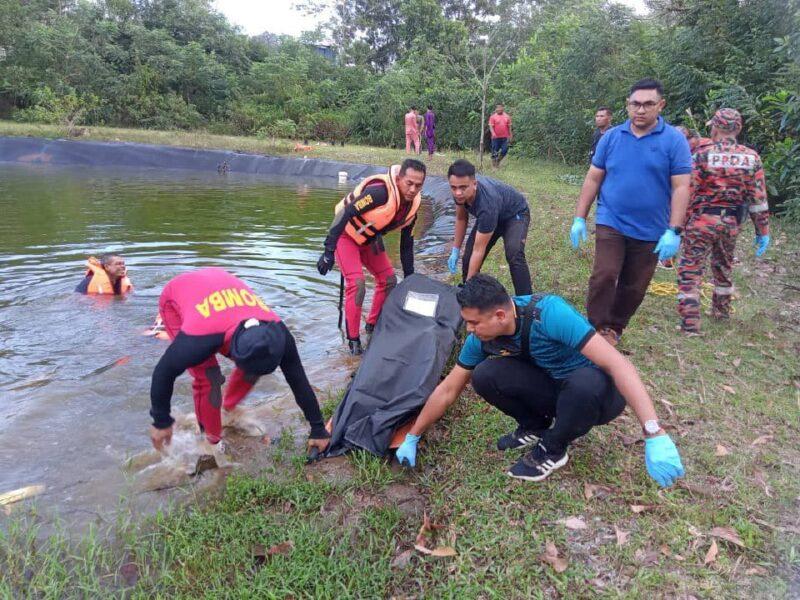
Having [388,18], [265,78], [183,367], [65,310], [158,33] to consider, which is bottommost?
[65,310]

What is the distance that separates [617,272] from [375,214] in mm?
1941

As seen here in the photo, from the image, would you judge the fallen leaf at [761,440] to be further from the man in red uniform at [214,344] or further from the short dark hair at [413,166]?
the short dark hair at [413,166]

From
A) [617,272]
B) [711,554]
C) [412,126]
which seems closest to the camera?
[711,554]

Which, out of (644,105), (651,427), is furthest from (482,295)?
(644,105)

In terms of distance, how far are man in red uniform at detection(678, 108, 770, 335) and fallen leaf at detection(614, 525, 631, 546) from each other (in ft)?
9.26

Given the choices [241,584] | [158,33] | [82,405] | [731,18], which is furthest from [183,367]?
[158,33]

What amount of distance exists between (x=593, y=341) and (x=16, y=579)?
278 centimetres

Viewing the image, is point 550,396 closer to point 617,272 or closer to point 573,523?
point 573,523

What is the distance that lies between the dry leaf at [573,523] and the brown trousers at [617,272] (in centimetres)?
191

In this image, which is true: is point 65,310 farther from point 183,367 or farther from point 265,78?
point 265,78

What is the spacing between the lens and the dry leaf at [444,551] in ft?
8.72

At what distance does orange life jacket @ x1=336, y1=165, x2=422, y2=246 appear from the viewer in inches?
188

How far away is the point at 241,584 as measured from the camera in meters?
2.48

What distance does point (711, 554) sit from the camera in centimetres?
251
